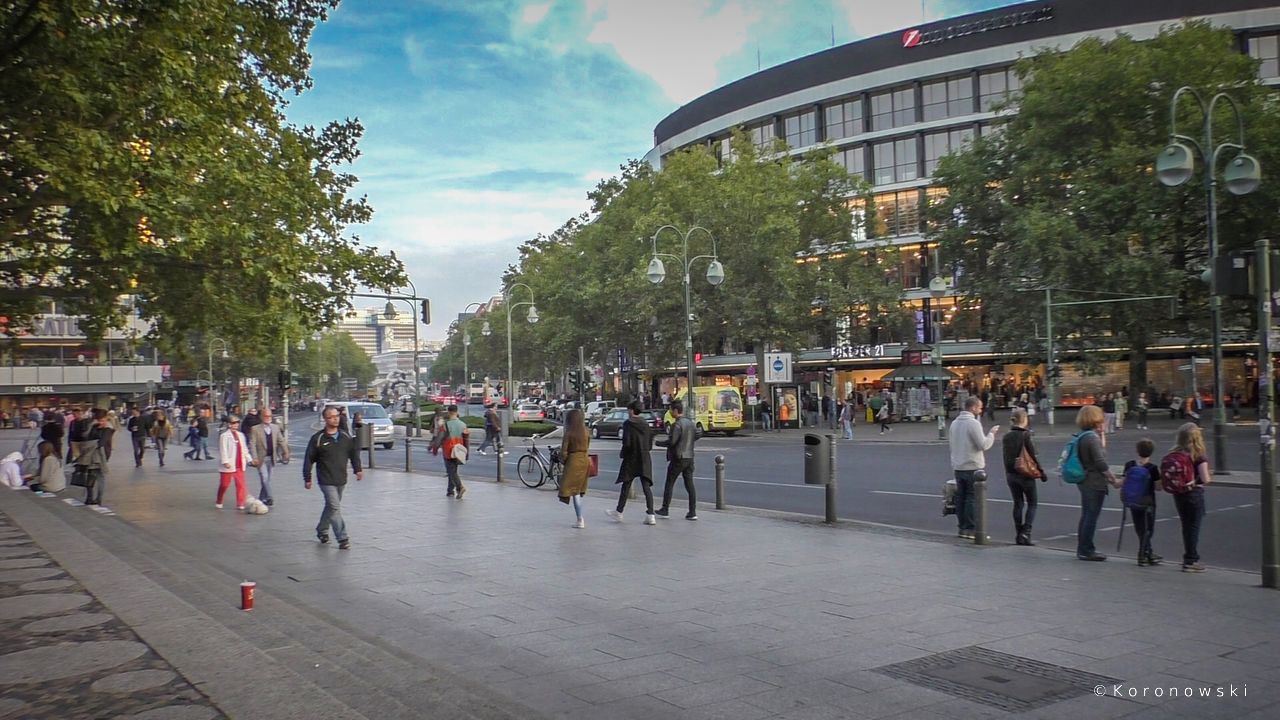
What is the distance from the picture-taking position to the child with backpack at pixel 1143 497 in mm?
9258

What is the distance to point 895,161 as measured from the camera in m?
60.2

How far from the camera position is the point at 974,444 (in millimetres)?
11188

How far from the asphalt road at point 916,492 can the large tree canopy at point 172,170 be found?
6.95m

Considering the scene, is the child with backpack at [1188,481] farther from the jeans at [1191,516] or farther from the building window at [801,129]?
the building window at [801,129]

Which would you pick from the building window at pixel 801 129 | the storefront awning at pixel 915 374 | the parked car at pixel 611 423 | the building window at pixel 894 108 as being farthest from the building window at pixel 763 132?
the parked car at pixel 611 423

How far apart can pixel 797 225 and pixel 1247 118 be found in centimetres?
1799

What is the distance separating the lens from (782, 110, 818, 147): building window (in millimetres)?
63531

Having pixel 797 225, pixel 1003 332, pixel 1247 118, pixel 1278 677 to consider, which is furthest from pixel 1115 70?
pixel 1278 677

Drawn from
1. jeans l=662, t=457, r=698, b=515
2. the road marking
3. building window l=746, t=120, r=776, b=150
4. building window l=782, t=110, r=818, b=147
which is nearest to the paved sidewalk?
jeans l=662, t=457, r=698, b=515

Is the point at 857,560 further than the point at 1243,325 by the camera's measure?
No

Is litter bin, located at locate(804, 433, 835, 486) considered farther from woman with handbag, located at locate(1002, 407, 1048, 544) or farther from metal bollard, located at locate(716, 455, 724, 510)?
woman with handbag, located at locate(1002, 407, 1048, 544)

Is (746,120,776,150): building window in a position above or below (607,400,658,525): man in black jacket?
above

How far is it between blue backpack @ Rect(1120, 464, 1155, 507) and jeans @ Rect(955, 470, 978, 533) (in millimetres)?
2019

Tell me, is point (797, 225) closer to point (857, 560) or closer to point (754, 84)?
point (754, 84)
